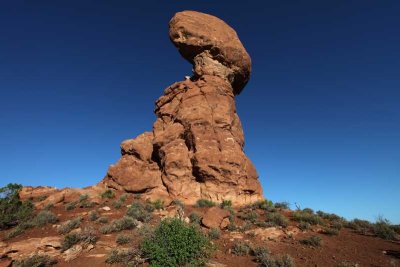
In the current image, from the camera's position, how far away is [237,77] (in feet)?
84.1

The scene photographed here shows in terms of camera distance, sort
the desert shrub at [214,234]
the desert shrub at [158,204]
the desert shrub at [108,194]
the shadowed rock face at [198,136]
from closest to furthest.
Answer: the desert shrub at [214,234] < the desert shrub at [158,204] < the shadowed rock face at [198,136] < the desert shrub at [108,194]

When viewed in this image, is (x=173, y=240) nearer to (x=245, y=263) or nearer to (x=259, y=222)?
(x=245, y=263)

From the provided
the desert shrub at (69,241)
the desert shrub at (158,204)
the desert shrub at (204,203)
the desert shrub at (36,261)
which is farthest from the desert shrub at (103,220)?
the desert shrub at (204,203)

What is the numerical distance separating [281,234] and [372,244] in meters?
3.71

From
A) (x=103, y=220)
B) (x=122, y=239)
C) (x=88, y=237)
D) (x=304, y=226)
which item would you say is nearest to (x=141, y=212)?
(x=103, y=220)

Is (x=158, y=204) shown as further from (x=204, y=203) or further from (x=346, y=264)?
(x=346, y=264)

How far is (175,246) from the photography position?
9.44 metres

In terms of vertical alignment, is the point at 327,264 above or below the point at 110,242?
below

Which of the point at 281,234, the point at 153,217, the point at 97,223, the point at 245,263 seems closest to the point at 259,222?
the point at 281,234

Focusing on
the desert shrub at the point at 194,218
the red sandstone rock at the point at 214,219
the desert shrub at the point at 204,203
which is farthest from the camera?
the desert shrub at the point at 204,203

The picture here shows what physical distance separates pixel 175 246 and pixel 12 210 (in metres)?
12.0

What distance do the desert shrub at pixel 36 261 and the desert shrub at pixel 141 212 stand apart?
4.96 metres

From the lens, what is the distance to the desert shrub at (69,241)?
10716 mm

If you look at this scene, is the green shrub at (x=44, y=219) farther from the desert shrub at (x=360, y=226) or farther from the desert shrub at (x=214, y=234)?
the desert shrub at (x=360, y=226)
